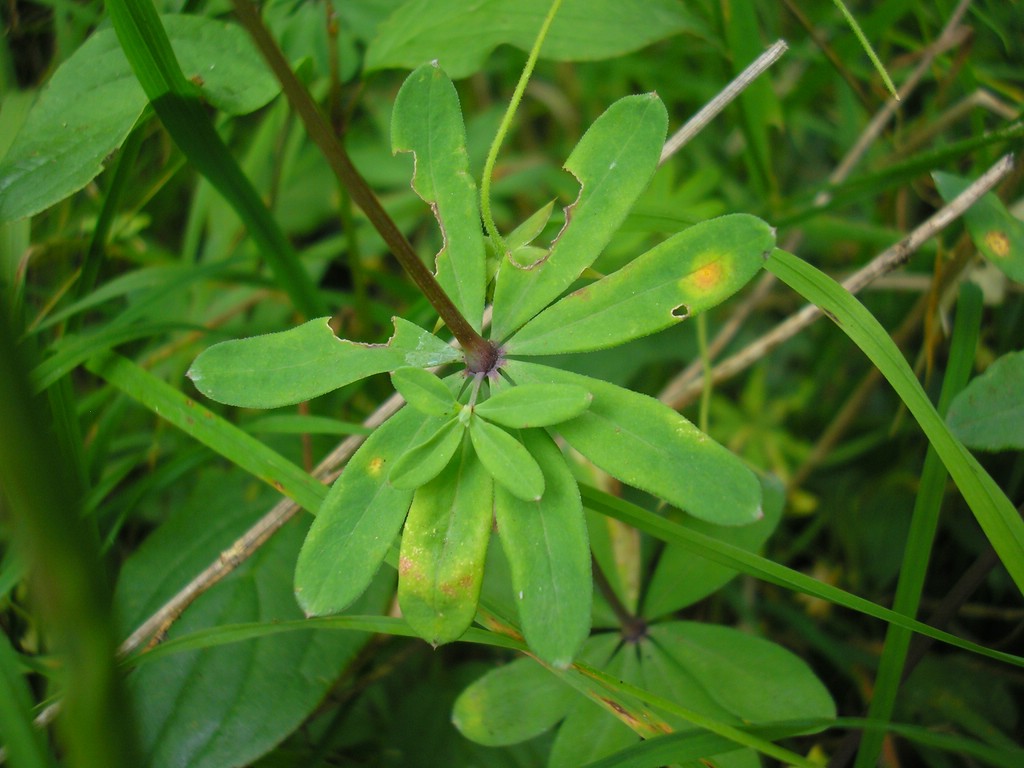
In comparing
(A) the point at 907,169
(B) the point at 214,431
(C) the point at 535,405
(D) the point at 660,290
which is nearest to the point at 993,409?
(A) the point at 907,169

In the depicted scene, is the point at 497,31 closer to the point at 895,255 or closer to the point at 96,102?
the point at 96,102

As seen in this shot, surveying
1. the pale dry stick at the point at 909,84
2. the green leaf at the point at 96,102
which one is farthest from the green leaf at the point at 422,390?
the pale dry stick at the point at 909,84

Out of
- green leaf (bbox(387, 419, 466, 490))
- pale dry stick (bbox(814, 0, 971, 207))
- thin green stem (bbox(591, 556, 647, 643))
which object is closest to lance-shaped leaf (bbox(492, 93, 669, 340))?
green leaf (bbox(387, 419, 466, 490))

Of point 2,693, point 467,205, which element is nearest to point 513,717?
point 2,693

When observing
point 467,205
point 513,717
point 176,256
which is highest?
point 467,205

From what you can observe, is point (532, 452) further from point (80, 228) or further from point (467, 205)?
point (80, 228)

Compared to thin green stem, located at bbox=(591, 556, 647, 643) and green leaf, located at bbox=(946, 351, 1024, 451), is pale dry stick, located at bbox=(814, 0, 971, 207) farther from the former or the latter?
thin green stem, located at bbox=(591, 556, 647, 643)
